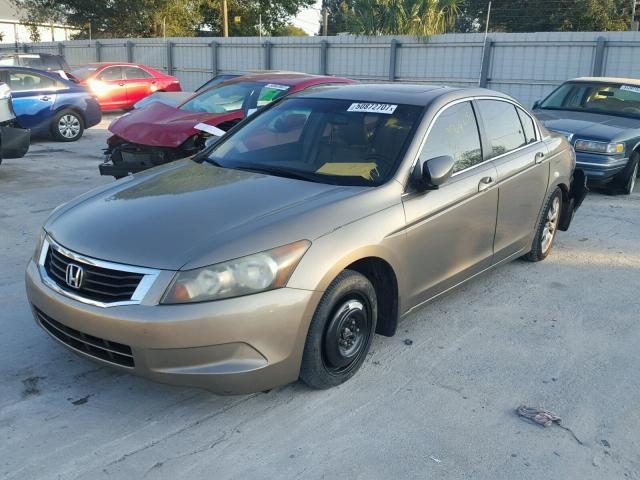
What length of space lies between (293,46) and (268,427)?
1918 cm

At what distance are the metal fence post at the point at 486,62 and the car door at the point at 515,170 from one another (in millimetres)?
12105

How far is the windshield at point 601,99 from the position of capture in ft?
31.0

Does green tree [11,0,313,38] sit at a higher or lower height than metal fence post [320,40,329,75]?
higher

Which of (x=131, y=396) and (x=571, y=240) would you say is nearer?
(x=131, y=396)

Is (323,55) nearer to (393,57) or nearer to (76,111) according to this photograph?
(393,57)

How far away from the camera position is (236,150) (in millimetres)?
4578

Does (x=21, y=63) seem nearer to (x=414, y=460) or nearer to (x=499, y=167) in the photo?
(x=499, y=167)

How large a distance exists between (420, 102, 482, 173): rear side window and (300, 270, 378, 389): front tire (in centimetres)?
102

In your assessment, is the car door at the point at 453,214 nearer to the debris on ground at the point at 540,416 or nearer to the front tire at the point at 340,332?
the front tire at the point at 340,332

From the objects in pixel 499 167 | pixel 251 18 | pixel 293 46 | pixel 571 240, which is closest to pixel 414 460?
pixel 499 167

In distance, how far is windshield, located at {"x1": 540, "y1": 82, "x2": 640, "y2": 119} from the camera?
945 centimetres

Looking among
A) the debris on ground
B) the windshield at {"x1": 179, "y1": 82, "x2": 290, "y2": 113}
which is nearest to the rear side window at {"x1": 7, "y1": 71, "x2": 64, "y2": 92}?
the windshield at {"x1": 179, "y1": 82, "x2": 290, "y2": 113}

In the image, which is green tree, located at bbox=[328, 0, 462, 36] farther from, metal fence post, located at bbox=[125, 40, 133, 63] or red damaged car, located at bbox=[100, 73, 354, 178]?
red damaged car, located at bbox=[100, 73, 354, 178]

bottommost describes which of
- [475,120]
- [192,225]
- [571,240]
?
[571,240]
